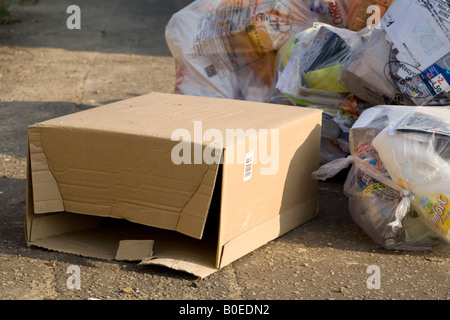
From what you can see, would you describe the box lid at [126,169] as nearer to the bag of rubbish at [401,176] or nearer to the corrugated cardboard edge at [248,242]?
the corrugated cardboard edge at [248,242]

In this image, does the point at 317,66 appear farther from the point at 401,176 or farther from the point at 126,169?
the point at 126,169

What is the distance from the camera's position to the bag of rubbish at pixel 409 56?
262cm

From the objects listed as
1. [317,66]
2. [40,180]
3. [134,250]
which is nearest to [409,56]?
[317,66]

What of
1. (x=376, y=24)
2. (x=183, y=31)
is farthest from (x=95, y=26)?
(x=376, y=24)

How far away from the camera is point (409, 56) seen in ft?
8.77

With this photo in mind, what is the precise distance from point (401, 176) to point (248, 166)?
1.80 feet

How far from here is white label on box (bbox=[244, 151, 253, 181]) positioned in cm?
212

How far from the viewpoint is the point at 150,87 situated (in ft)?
15.2

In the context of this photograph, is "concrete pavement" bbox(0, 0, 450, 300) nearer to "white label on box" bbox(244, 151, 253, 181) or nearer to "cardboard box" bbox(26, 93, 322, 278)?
"cardboard box" bbox(26, 93, 322, 278)

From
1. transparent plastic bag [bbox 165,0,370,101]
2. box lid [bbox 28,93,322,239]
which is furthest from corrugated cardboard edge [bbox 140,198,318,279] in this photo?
transparent plastic bag [bbox 165,0,370,101]

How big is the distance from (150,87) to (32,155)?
8.18 ft

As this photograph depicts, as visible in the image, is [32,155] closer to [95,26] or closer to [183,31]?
[183,31]

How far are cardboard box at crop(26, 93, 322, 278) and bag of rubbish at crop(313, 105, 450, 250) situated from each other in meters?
0.22

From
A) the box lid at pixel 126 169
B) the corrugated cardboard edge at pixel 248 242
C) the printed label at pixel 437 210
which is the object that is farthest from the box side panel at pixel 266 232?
the printed label at pixel 437 210
